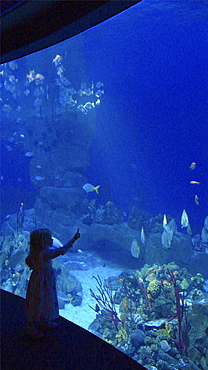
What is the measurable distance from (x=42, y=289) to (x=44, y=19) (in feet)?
12.3

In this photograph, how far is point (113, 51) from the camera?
30031 mm

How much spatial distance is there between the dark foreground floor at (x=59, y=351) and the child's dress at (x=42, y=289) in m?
0.25

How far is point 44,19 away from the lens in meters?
3.71

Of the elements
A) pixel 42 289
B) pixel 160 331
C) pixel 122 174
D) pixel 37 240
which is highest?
pixel 122 174

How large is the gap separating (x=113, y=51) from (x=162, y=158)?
15.4 m

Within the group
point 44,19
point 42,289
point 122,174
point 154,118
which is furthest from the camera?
point 122,174

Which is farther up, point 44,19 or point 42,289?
point 44,19

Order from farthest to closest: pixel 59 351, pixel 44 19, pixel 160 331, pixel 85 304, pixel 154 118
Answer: pixel 154 118
pixel 85 304
pixel 160 331
pixel 44 19
pixel 59 351

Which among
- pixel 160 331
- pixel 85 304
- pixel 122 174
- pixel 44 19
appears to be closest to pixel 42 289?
pixel 160 331

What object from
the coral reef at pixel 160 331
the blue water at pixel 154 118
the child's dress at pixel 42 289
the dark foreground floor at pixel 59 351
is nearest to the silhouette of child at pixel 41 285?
the child's dress at pixel 42 289

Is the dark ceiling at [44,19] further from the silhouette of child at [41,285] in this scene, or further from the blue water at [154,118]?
the blue water at [154,118]

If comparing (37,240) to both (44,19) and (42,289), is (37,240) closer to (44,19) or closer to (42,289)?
(42,289)

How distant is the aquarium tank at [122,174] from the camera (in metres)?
5.55

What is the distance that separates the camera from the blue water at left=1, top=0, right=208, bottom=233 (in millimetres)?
30383
